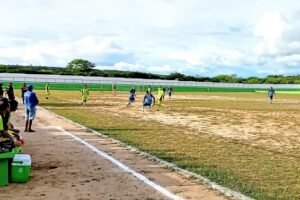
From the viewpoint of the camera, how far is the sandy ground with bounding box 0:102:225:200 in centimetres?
712

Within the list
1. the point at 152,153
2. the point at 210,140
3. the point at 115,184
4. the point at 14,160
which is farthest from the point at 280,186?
the point at 210,140

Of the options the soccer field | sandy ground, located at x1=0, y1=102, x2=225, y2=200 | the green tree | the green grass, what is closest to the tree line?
the green tree

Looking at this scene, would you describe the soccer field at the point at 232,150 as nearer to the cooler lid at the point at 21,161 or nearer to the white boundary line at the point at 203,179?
the white boundary line at the point at 203,179

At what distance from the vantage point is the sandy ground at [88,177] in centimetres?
712

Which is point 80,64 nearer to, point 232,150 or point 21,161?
point 232,150

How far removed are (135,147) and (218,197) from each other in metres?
5.17

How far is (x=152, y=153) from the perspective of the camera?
11156 mm

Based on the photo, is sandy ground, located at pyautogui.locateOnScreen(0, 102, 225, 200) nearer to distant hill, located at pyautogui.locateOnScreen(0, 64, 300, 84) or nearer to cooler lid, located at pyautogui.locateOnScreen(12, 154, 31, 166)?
cooler lid, located at pyautogui.locateOnScreen(12, 154, 31, 166)

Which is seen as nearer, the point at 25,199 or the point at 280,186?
the point at 25,199

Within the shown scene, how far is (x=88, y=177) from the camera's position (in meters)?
8.30

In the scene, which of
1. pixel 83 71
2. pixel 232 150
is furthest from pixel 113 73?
pixel 232 150

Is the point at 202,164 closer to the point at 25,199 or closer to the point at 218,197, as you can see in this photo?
the point at 218,197

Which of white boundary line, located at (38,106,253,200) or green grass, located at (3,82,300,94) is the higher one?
white boundary line, located at (38,106,253,200)

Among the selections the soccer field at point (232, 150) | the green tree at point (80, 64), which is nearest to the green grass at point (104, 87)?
the green tree at point (80, 64)
